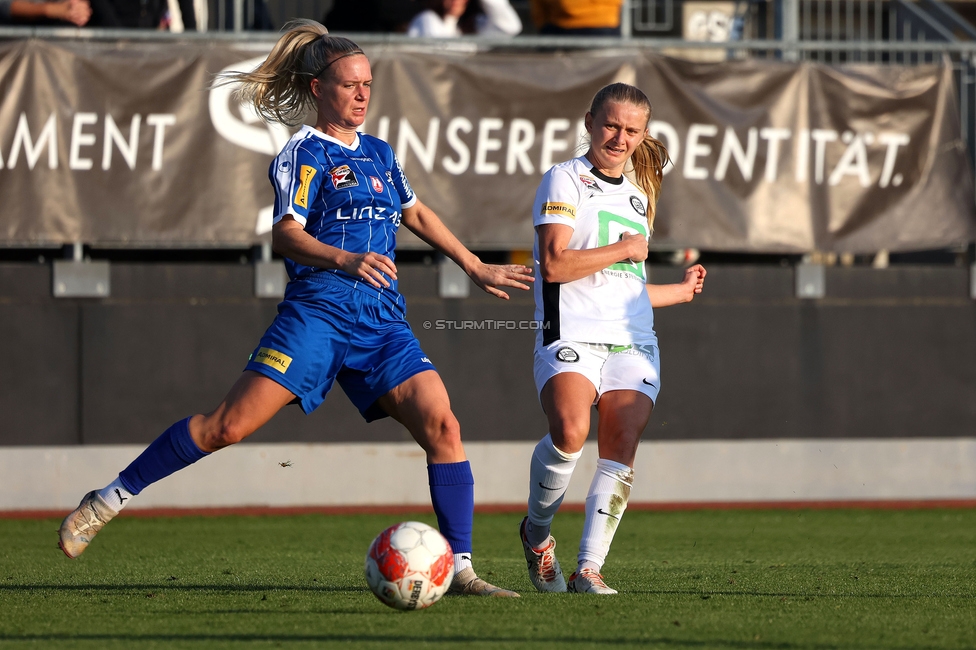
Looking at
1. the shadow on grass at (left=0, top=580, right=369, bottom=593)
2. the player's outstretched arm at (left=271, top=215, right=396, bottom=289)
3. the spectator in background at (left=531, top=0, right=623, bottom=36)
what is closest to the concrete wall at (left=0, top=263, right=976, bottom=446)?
the spectator in background at (left=531, top=0, right=623, bottom=36)

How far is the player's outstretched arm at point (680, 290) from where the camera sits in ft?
18.1

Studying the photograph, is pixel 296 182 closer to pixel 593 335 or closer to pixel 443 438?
pixel 443 438

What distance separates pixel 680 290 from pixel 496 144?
4.98 meters

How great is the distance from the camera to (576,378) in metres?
5.22

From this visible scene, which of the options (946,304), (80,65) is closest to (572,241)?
(80,65)

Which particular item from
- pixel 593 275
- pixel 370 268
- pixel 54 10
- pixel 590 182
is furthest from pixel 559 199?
pixel 54 10

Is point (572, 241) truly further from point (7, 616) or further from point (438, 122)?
point (438, 122)

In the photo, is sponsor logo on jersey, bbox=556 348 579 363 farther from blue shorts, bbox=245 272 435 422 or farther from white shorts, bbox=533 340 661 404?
blue shorts, bbox=245 272 435 422

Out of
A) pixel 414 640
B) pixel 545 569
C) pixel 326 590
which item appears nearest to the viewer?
pixel 414 640

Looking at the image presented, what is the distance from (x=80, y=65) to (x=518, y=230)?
364cm

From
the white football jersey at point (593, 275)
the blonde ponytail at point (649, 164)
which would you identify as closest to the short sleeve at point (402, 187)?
Result: the white football jersey at point (593, 275)

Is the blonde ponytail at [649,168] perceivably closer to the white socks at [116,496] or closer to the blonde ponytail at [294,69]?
the blonde ponytail at [294,69]

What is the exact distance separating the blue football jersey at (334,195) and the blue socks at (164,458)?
0.76 metres

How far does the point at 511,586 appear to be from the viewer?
18.7ft
